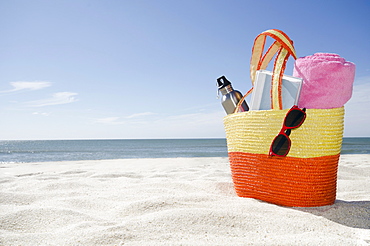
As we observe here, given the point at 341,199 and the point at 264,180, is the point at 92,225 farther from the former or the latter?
the point at 341,199

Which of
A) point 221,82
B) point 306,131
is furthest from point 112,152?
point 306,131

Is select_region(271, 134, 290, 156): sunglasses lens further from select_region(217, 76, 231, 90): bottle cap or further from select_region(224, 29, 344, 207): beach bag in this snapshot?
select_region(217, 76, 231, 90): bottle cap

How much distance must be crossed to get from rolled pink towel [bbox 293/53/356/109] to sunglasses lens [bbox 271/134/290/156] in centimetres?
21

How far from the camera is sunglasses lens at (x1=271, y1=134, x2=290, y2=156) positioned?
5.04 feet

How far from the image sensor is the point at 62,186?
2.15m

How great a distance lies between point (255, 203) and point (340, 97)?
787 mm

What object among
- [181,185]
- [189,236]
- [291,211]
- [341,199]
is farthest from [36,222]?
[341,199]

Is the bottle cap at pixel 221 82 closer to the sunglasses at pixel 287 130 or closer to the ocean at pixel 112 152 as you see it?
the sunglasses at pixel 287 130

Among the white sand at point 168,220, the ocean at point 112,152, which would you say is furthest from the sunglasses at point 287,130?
the ocean at point 112,152

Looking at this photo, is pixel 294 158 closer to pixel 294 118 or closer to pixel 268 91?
pixel 294 118

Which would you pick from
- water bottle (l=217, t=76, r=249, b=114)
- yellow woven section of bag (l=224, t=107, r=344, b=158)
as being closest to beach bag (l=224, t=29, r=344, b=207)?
yellow woven section of bag (l=224, t=107, r=344, b=158)

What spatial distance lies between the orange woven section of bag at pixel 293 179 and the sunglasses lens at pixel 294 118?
0.22 m

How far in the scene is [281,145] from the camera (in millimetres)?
1551

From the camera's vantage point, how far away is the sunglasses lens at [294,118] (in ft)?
4.81
